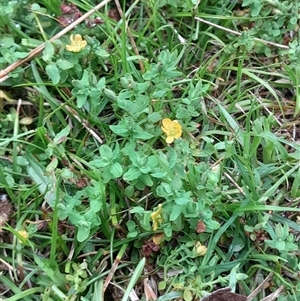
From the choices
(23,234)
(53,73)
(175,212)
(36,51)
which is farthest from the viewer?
(36,51)

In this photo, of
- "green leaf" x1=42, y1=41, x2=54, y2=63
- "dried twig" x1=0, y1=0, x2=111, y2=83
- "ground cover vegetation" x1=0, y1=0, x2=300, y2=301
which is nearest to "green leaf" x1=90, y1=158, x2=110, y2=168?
"ground cover vegetation" x1=0, y1=0, x2=300, y2=301

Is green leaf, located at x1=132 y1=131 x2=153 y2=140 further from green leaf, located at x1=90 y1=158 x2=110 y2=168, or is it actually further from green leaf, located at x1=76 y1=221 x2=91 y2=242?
green leaf, located at x1=76 y1=221 x2=91 y2=242

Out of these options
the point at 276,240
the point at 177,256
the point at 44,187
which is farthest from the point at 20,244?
the point at 276,240

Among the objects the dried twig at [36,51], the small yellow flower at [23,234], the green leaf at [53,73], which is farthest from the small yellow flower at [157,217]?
Answer: the dried twig at [36,51]

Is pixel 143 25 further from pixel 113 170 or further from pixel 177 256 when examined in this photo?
pixel 177 256

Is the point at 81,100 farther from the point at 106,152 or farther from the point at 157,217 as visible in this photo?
the point at 157,217

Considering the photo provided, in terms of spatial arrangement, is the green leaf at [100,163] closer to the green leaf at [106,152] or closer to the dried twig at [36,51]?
the green leaf at [106,152]

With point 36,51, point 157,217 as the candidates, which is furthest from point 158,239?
point 36,51

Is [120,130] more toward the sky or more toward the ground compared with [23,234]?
more toward the sky
